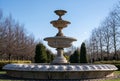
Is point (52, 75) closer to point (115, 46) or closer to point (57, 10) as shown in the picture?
point (57, 10)

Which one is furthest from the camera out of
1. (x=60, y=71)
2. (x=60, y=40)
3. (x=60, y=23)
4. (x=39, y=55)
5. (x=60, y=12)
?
(x=39, y=55)

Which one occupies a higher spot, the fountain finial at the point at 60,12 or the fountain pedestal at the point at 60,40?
the fountain finial at the point at 60,12

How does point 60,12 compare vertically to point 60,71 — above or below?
above

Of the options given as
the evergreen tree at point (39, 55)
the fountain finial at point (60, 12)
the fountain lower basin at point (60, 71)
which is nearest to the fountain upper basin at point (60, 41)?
the fountain finial at point (60, 12)

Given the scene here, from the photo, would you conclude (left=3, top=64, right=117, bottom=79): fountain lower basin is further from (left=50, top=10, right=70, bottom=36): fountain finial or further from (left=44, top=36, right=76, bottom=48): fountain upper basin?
(left=50, top=10, right=70, bottom=36): fountain finial

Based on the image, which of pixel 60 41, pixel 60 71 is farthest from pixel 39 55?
pixel 60 71

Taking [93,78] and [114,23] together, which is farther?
[114,23]

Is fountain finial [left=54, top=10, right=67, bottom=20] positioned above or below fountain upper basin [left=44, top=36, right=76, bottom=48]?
above

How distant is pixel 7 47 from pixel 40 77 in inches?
1189

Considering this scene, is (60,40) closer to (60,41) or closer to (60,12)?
(60,41)

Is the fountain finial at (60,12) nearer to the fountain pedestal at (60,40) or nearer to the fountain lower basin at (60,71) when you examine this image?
the fountain pedestal at (60,40)

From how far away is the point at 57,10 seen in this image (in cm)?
2217

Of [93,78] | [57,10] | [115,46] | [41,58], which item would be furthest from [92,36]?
[93,78]

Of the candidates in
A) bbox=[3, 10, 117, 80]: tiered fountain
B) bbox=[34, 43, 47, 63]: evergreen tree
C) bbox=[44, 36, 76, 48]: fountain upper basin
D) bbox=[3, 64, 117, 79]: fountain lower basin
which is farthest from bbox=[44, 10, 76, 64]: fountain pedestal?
bbox=[34, 43, 47, 63]: evergreen tree
